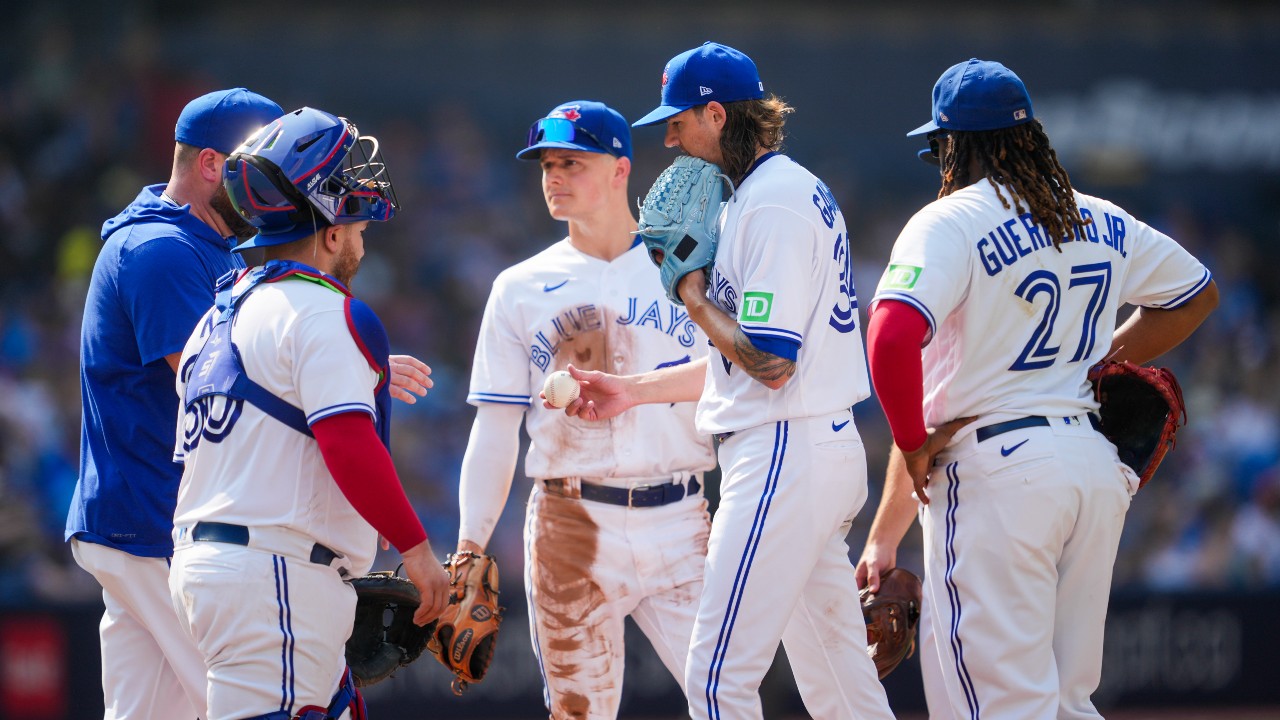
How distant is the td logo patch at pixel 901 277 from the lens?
3648 mm

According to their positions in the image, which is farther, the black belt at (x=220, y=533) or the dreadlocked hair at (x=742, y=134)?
the dreadlocked hair at (x=742, y=134)

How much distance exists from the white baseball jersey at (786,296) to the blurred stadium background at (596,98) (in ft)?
20.5

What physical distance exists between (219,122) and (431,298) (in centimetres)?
824

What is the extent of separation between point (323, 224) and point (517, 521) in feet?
23.5

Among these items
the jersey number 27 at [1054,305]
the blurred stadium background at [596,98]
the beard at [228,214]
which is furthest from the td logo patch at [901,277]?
the blurred stadium background at [596,98]

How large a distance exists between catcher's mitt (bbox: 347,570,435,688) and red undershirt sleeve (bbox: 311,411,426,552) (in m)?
0.51

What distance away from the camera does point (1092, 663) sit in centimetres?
374

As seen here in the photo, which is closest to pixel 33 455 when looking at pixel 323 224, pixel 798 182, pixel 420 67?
pixel 420 67

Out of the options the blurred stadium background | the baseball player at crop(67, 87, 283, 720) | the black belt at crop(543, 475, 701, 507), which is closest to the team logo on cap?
the baseball player at crop(67, 87, 283, 720)

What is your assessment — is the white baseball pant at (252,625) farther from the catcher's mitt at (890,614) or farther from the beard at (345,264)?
the catcher's mitt at (890,614)

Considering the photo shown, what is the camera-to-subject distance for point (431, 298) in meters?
12.4

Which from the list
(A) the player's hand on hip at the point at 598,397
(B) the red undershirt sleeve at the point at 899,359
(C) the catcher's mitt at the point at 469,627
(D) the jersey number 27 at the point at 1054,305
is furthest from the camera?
(C) the catcher's mitt at the point at 469,627

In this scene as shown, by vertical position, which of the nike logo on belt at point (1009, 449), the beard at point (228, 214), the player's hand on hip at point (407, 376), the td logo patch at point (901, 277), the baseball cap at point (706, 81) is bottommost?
the nike logo on belt at point (1009, 449)

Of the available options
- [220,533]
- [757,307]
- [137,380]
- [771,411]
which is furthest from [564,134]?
[220,533]
